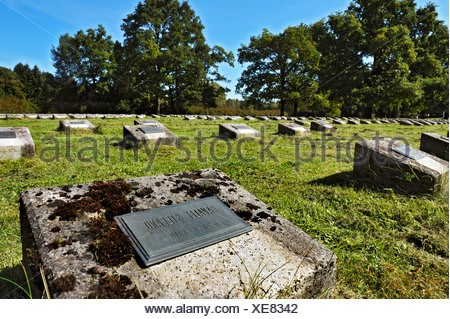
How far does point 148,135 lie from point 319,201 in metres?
5.60

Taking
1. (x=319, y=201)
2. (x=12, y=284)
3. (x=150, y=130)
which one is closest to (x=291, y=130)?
(x=150, y=130)

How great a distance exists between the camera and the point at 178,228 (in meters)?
Answer: 2.15

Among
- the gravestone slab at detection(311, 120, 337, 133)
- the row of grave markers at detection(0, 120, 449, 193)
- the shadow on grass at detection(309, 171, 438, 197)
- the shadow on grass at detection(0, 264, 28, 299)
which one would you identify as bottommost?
the shadow on grass at detection(0, 264, 28, 299)

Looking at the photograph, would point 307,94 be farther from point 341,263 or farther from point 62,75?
point 62,75

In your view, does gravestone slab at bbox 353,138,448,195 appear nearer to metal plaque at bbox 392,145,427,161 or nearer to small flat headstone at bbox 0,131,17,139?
metal plaque at bbox 392,145,427,161

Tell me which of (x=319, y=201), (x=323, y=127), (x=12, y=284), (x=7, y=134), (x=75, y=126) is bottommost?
(x=12, y=284)

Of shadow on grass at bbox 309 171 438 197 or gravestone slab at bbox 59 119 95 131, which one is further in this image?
gravestone slab at bbox 59 119 95 131

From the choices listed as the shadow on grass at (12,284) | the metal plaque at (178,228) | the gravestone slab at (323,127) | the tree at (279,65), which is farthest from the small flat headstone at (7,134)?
the tree at (279,65)

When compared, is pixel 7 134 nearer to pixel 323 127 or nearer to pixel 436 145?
pixel 436 145

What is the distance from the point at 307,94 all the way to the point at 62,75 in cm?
3116

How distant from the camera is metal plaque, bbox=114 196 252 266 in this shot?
1.94 metres

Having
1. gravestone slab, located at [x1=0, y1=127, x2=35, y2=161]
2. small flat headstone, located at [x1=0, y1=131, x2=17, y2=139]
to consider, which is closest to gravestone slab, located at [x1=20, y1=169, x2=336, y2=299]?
gravestone slab, located at [x1=0, y1=127, x2=35, y2=161]

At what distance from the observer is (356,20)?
90.5 feet

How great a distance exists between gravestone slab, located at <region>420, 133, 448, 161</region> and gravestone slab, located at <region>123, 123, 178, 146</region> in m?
7.10
